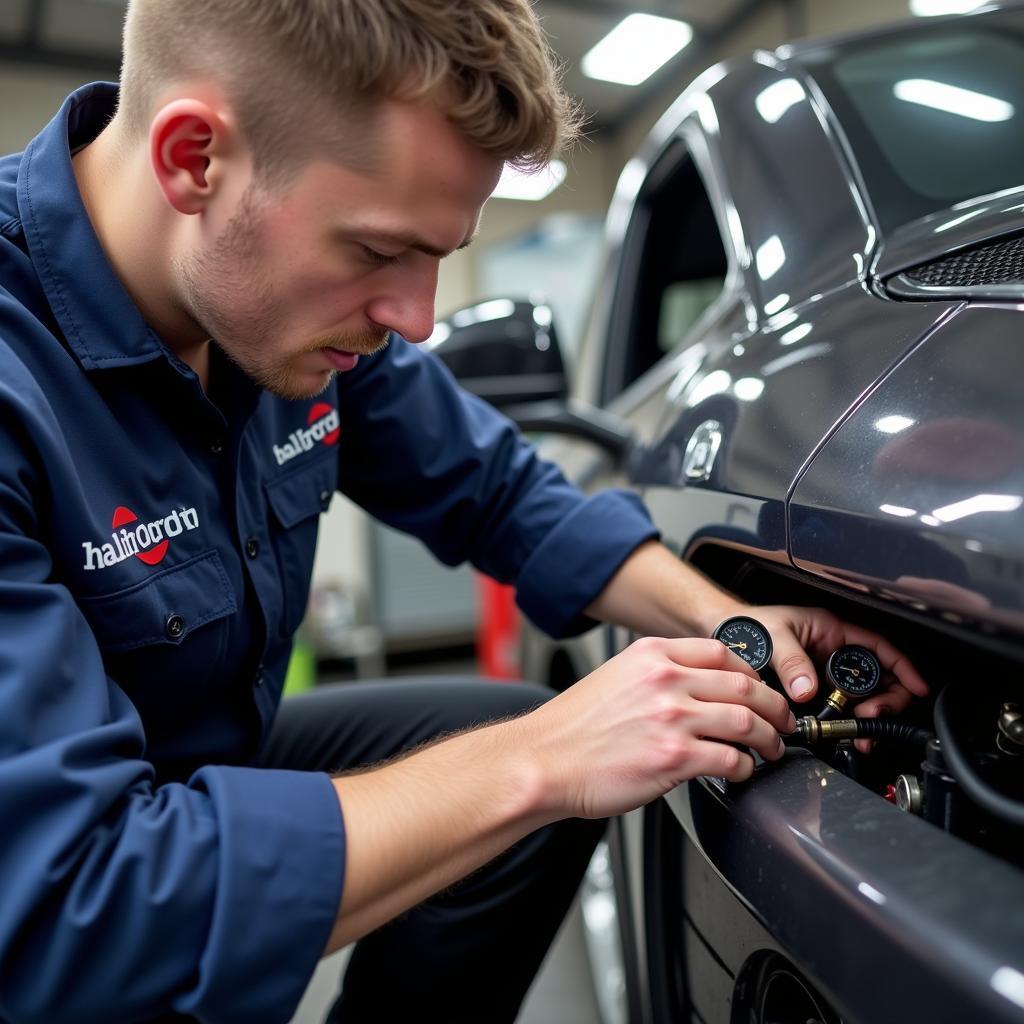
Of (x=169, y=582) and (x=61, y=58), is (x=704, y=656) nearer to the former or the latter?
(x=169, y=582)

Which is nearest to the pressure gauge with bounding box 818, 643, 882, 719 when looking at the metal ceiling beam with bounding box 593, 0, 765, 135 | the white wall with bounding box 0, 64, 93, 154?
the metal ceiling beam with bounding box 593, 0, 765, 135

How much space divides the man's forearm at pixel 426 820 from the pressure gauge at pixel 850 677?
25 centimetres

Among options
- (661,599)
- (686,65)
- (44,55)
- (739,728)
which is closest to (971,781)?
(739,728)

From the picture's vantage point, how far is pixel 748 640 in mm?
779

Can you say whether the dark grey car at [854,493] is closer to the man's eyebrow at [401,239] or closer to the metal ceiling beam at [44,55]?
the man's eyebrow at [401,239]

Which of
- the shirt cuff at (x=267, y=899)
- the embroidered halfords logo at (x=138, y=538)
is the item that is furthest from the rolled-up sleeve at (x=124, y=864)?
the embroidered halfords logo at (x=138, y=538)

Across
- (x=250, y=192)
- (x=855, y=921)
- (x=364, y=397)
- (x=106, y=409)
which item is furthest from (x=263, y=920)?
(x=364, y=397)

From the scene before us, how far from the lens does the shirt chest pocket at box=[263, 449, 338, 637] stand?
1167 millimetres

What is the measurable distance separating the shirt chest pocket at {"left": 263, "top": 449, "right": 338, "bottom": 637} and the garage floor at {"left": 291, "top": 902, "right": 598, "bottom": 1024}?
0.85 metres

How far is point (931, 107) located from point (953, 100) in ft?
0.11

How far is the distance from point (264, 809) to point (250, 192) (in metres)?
0.54

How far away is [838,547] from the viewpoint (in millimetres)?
612

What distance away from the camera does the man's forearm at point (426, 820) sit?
0.68m

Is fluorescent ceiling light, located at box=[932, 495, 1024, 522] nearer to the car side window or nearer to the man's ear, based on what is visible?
the man's ear
